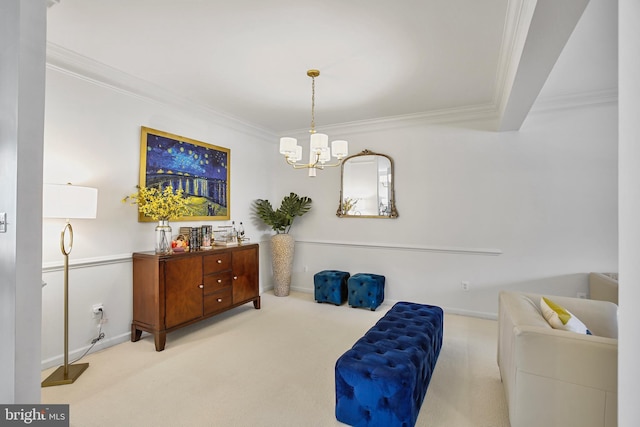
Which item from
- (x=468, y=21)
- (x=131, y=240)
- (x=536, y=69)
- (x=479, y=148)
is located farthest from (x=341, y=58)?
(x=131, y=240)

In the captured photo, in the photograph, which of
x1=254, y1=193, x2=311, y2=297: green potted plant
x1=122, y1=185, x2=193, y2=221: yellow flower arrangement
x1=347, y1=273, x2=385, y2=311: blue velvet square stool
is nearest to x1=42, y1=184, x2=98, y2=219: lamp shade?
x1=122, y1=185, x2=193, y2=221: yellow flower arrangement

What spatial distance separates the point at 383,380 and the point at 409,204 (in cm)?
298

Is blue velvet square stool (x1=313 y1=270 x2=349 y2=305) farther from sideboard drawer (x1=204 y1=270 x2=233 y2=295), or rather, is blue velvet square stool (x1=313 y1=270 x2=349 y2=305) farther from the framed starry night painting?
the framed starry night painting

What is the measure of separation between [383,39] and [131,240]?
3.16 metres

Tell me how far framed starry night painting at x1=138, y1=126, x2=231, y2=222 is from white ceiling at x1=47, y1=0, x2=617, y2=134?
2.02ft

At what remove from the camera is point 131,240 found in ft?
10.7

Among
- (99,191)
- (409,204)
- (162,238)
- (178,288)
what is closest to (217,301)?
(178,288)

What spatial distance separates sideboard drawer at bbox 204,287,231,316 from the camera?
3.47m

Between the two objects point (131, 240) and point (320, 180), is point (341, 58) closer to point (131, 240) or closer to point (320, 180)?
point (320, 180)

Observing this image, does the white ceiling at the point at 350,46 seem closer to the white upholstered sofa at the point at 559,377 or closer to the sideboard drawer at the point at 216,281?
the white upholstered sofa at the point at 559,377

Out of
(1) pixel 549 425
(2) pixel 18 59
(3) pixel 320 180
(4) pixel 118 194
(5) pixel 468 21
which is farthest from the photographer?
(3) pixel 320 180

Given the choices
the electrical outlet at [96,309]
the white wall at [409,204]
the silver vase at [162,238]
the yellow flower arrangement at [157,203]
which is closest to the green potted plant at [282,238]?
the white wall at [409,204]

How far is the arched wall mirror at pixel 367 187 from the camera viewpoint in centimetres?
453

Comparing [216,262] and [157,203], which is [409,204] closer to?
[216,262]
